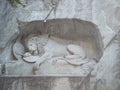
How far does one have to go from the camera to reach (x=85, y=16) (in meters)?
6.23

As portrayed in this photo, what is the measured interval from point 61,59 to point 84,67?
0.46m

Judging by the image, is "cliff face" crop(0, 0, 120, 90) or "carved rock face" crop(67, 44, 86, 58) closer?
"cliff face" crop(0, 0, 120, 90)

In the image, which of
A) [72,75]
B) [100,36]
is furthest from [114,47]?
[72,75]

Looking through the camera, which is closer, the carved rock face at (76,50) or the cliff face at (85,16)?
the cliff face at (85,16)

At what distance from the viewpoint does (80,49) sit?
251 inches

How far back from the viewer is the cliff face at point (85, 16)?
595cm

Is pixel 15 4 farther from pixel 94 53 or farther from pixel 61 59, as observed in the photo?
pixel 94 53

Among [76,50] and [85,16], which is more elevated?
[85,16]

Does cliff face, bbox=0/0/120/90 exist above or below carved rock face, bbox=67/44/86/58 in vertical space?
above

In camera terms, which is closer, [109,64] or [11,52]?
[109,64]

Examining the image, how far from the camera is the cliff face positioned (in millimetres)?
5945

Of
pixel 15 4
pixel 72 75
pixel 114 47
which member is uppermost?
pixel 15 4

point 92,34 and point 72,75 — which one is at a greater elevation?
point 92,34

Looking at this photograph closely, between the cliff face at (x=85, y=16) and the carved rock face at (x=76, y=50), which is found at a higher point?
the cliff face at (x=85, y=16)
